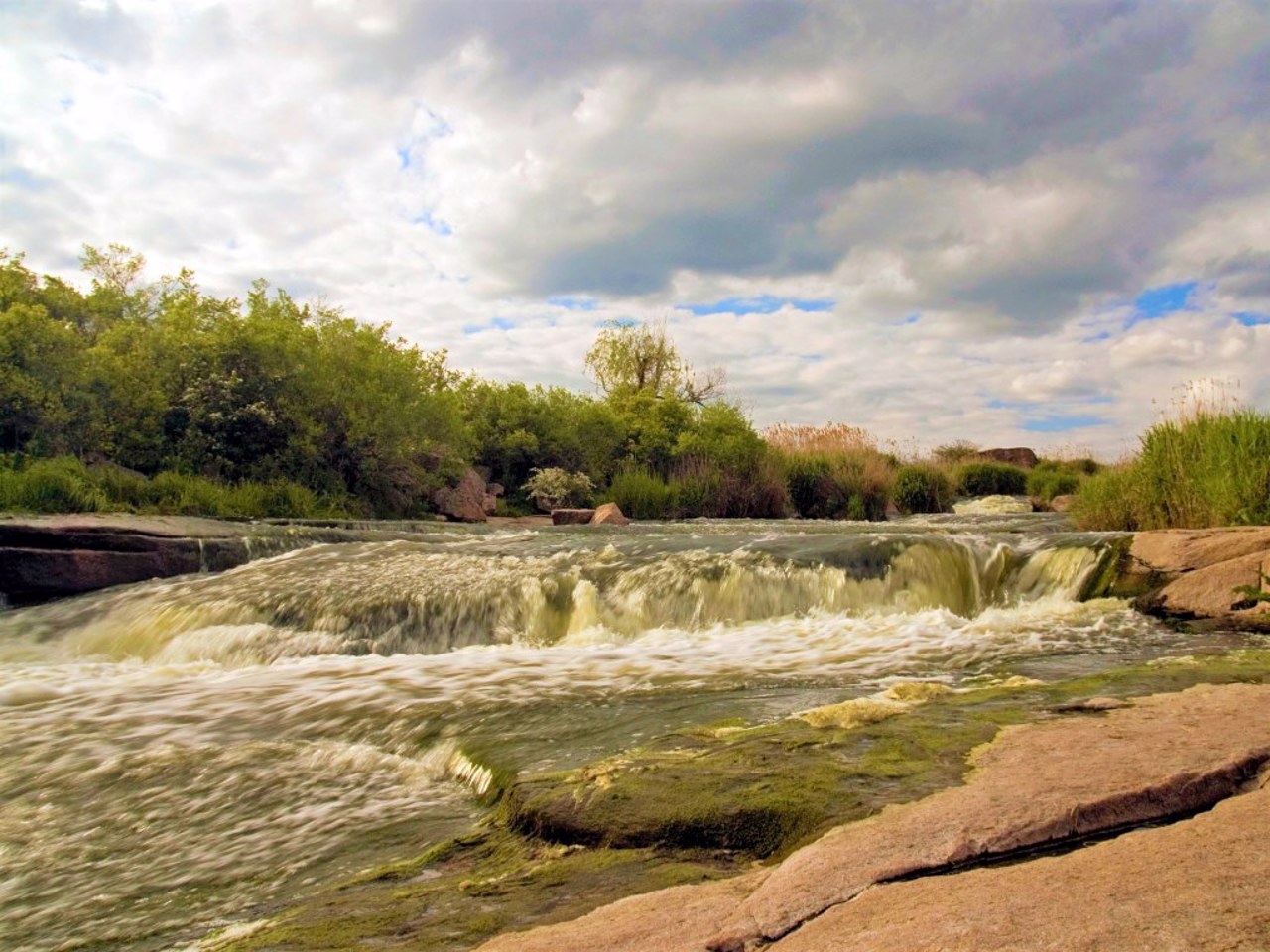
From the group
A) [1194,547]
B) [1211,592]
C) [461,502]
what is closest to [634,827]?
[1211,592]

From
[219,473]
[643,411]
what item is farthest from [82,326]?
[643,411]

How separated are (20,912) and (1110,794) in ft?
9.74

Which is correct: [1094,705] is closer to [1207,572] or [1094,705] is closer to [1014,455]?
[1207,572]

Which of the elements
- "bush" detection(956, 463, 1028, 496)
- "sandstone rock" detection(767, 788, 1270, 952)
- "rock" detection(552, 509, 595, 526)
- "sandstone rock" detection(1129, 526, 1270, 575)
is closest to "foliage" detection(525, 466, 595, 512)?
"rock" detection(552, 509, 595, 526)

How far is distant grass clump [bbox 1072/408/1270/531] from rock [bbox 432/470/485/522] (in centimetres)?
1233

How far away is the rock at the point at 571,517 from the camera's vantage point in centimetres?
1792

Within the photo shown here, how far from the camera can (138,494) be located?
46.8 feet

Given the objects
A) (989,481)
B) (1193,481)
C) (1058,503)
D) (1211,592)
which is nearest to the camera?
(1211,592)

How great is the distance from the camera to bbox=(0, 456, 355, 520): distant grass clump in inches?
491

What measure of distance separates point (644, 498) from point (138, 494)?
1143cm

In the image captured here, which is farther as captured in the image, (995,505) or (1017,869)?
(995,505)

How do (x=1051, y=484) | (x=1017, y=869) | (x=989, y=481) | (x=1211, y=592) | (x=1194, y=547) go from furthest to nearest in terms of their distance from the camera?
(x=989, y=481), (x=1051, y=484), (x=1194, y=547), (x=1211, y=592), (x=1017, y=869)

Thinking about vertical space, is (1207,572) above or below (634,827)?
above

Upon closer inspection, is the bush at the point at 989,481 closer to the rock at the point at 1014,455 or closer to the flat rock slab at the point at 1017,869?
the rock at the point at 1014,455
